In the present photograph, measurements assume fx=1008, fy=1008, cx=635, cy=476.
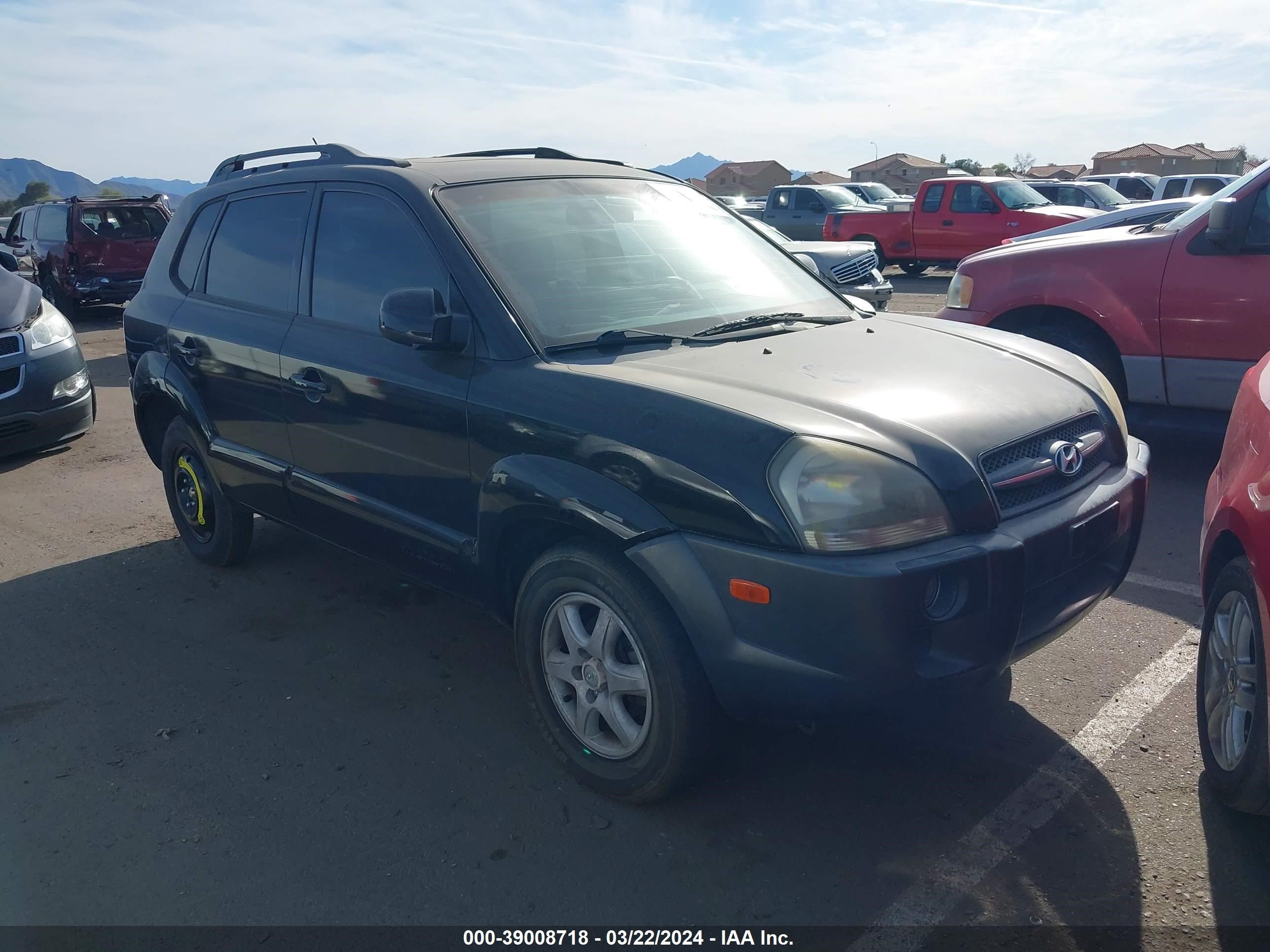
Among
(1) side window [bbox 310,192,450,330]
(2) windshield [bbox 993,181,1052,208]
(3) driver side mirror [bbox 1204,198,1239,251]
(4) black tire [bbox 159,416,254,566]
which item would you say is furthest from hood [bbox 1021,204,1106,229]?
(1) side window [bbox 310,192,450,330]

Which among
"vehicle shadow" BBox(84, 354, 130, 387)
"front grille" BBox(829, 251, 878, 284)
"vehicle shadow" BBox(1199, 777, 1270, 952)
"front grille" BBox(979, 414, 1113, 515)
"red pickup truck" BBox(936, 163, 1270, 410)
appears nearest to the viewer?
"vehicle shadow" BBox(1199, 777, 1270, 952)

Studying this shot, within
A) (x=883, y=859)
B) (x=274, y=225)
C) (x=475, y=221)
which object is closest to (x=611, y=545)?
(x=883, y=859)

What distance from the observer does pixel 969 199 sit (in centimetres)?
1852

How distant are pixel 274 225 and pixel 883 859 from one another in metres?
3.43

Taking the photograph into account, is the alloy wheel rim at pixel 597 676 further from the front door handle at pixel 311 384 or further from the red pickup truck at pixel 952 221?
the red pickup truck at pixel 952 221

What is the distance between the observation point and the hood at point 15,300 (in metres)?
7.18

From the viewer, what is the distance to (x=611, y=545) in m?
2.84

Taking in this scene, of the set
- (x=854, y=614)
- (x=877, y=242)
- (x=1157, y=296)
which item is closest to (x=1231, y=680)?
(x=854, y=614)

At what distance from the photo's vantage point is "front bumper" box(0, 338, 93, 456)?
6.95 meters

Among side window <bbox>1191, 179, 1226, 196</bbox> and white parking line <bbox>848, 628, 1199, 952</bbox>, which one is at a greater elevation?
side window <bbox>1191, 179, 1226, 196</bbox>

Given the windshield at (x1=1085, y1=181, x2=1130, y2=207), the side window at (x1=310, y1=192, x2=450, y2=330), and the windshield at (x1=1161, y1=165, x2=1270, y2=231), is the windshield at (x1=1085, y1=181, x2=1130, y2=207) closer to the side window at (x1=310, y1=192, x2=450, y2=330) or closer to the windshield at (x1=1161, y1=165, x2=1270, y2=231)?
the windshield at (x1=1161, y1=165, x2=1270, y2=231)

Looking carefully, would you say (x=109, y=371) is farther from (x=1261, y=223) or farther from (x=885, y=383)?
(x=1261, y=223)

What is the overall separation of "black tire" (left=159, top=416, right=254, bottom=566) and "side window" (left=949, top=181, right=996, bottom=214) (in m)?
16.4

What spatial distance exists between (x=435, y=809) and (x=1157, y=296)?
4.97 m
